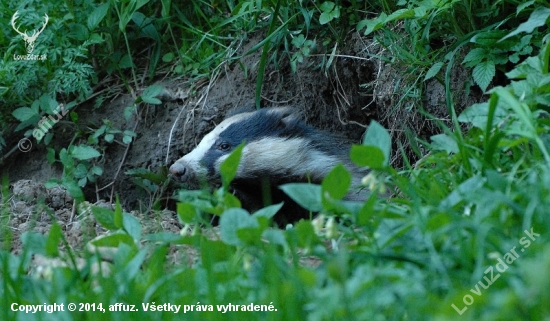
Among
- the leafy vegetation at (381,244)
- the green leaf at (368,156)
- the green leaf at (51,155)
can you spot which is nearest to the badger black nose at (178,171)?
the green leaf at (51,155)

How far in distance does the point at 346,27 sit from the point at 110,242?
2.83 m

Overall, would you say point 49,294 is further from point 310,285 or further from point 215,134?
point 215,134

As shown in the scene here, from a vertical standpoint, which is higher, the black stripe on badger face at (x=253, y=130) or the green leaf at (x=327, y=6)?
the green leaf at (x=327, y=6)

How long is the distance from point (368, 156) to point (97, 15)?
319 centimetres

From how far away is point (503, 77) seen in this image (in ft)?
12.9

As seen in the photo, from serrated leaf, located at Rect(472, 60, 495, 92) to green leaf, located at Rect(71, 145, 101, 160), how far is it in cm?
246

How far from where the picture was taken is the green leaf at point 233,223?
7.18ft

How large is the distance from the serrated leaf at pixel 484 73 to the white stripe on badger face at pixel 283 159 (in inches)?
44.6

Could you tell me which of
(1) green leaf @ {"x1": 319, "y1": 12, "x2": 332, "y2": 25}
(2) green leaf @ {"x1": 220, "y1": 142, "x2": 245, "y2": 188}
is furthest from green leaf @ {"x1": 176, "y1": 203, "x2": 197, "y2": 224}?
(1) green leaf @ {"x1": 319, "y1": 12, "x2": 332, "y2": 25}

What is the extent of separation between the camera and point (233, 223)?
7.20ft

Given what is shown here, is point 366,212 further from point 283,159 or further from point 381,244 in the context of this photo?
point 283,159

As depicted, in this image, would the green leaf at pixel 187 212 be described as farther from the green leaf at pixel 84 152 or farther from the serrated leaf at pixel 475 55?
the green leaf at pixel 84 152

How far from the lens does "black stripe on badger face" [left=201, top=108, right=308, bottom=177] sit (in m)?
4.60

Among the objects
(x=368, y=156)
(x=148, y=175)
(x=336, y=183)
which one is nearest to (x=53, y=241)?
(x=336, y=183)
